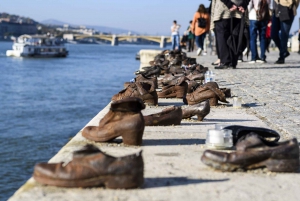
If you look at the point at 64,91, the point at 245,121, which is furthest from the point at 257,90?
the point at 64,91

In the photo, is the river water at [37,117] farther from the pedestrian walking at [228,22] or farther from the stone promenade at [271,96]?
the pedestrian walking at [228,22]

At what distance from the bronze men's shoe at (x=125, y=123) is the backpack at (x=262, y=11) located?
1349 cm

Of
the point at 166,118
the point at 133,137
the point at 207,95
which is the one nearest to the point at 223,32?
the point at 207,95

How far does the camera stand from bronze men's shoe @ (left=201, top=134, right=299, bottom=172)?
382 centimetres

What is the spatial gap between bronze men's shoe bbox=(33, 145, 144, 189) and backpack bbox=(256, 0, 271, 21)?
14.6m

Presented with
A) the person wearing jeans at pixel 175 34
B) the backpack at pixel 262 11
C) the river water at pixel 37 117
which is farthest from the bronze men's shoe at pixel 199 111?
the person wearing jeans at pixel 175 34

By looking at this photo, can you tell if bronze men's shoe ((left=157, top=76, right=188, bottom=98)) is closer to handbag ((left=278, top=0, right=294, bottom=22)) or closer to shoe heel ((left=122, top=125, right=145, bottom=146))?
shoe heel ((left=122, top=125, right=145, bottom=146))

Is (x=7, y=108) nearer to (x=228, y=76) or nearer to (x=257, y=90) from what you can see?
(x=228, y=76)

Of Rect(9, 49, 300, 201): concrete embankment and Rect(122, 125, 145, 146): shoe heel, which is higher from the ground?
Rect(122, 125, 145, 146): shoe heel

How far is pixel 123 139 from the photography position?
4.50m

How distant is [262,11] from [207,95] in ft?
35.6

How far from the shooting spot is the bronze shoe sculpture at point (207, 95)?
712 centimetres

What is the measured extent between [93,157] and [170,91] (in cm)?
474

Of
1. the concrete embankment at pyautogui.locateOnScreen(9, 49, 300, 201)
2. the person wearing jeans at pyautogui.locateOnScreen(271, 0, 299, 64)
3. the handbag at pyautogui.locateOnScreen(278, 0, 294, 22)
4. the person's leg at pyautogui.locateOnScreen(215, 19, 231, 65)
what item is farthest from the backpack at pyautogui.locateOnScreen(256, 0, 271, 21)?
the concrete embankment at pyautogui.locateOnScreen(9, 49, 300, 201)
